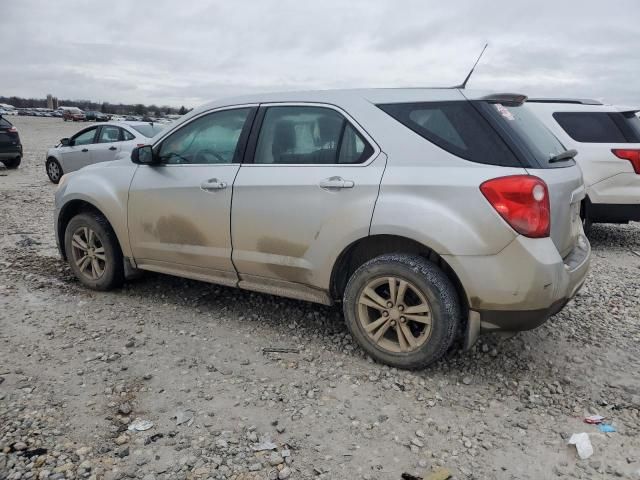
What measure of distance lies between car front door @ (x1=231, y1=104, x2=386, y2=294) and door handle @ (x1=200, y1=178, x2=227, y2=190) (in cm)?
12

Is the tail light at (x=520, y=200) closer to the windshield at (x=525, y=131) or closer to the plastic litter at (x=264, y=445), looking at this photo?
the windshield at (x=525, y=131)

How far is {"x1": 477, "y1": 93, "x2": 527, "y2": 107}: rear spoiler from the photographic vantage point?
3.28m

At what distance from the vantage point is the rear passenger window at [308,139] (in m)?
3.51

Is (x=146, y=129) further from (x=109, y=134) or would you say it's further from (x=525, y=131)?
(x=525, y=131)

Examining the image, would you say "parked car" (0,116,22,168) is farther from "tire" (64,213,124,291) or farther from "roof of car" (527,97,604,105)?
"roof of car" (527,97,604,105)

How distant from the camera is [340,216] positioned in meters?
3.42

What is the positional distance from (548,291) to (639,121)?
4956 mm

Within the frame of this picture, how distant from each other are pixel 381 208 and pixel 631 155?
475 centimetres

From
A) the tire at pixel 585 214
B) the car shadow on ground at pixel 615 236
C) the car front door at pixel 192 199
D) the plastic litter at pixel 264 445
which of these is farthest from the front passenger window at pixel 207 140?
the car shadow on ground at pixel 615 236

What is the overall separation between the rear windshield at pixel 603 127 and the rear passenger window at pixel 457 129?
427 centimetres

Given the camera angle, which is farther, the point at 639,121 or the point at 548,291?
the point at 639,121

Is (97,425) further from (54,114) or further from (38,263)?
(54,114)

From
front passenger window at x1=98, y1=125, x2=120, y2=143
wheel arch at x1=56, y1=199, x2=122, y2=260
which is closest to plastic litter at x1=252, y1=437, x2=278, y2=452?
wheel arch at x1=56, y1=199, x2=122, y2=260

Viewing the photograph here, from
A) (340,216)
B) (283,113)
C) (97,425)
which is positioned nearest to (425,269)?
(340,216)
